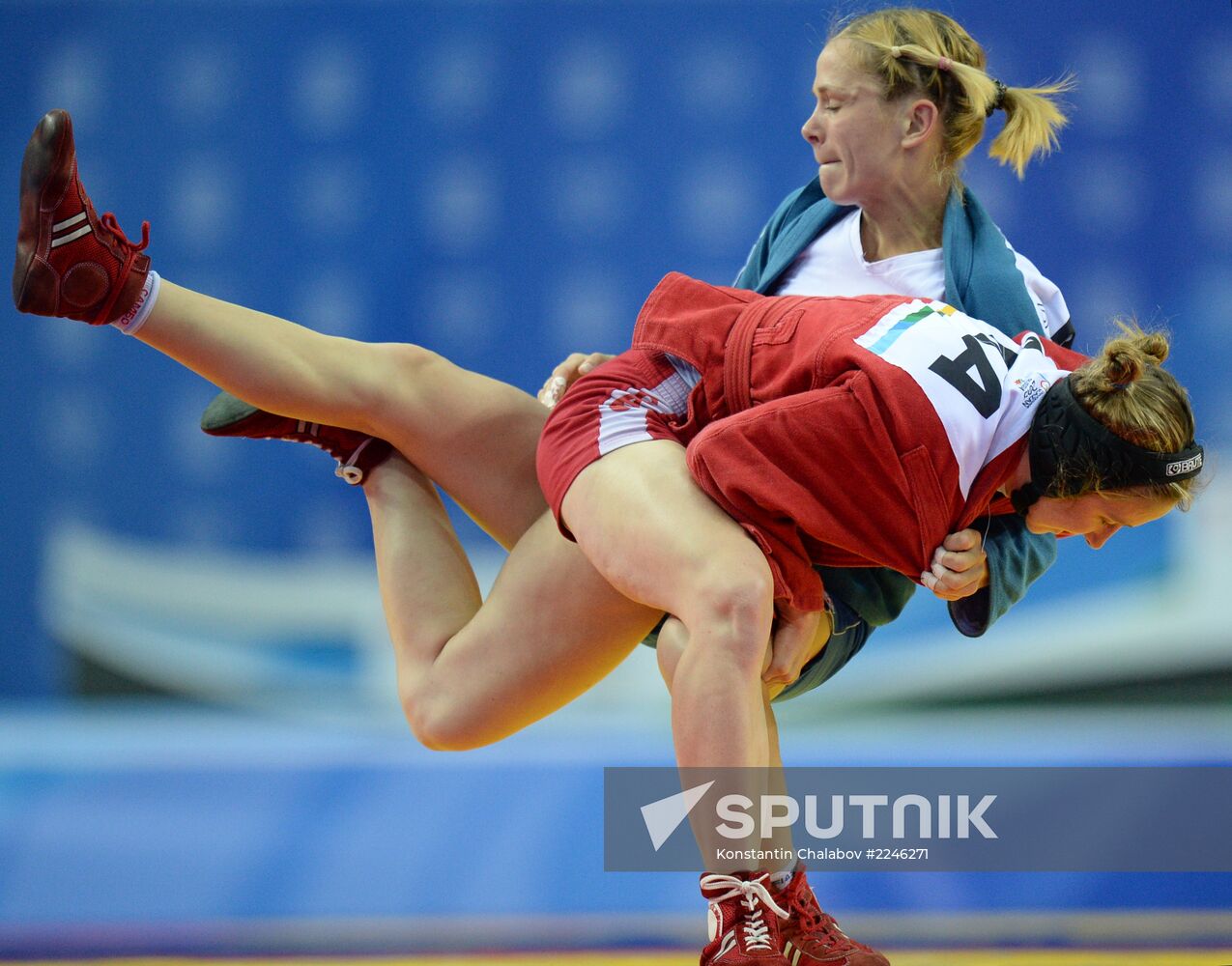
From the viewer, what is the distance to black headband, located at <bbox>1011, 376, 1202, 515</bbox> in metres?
1.57

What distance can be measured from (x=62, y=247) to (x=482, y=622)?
2.42 ft

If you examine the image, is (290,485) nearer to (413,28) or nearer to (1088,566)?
(413,28)

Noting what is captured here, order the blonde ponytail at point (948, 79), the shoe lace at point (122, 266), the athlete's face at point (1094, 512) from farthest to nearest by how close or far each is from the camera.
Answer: the blonde ponytail at point (948, 79)
the shoe lace at point (122, 266)
the athlete's face at point (1094, 512)

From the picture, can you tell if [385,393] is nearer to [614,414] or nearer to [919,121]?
[614,414]

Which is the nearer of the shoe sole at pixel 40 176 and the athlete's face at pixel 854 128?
the shoe sole at pixel 40 176

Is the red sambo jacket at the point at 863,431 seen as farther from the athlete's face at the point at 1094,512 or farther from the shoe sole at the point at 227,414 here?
the shoe sole at the point at 227,414

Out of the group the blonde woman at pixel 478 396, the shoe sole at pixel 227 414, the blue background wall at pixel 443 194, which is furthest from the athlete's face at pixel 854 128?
the blue background wall at pixel 443 194

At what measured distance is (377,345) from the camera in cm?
202

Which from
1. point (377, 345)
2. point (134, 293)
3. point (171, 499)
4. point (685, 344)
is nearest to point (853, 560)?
point (685, 344)

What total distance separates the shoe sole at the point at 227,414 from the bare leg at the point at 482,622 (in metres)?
0.20

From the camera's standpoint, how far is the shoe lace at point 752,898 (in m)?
1.52

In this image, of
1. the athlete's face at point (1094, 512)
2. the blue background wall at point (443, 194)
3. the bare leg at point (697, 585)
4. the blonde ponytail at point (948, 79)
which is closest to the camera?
A: the bare leg at point (697, 585)

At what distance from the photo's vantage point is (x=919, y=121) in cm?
199

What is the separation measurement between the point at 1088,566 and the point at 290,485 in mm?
1934
